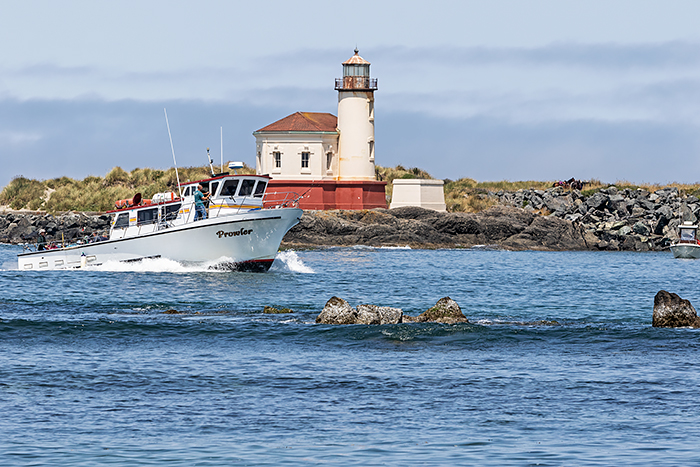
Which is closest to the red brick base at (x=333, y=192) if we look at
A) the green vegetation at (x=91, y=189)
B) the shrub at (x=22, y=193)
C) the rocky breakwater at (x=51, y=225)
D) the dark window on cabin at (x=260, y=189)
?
the rocky breakwater at (x=51, y=225)

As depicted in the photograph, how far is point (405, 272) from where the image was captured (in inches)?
1471

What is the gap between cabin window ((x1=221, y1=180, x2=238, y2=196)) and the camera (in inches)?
1249

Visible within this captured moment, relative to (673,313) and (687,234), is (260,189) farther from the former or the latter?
(687,234)

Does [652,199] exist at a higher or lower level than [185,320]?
higher

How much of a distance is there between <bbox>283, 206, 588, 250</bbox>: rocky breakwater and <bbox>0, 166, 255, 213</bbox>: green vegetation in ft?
59.3

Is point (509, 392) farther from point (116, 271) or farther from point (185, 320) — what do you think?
point (116, 271)

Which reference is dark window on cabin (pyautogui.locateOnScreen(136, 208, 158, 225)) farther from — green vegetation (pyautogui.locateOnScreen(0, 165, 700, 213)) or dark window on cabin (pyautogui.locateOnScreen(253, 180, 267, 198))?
green vegetation (pyautogui.locateOnScreen(0, 165, 700, 213))

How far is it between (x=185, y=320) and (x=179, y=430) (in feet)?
30.5

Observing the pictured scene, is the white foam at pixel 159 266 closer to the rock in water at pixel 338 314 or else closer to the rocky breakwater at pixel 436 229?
the rock in water at pixel 338 314

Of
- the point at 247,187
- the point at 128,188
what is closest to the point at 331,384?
the point at 247,187

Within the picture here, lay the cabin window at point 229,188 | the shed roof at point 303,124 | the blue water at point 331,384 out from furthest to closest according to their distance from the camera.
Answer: the shed roof at point 303,124, the cabin window at point 229,188, the blue water at point 331,384

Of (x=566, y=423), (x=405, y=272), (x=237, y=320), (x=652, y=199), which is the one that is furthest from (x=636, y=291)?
(x=652, y=199)

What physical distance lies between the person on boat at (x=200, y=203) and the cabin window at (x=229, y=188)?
0.65 meters

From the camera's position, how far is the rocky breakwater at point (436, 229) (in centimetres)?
5766
